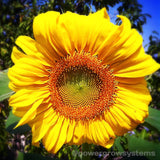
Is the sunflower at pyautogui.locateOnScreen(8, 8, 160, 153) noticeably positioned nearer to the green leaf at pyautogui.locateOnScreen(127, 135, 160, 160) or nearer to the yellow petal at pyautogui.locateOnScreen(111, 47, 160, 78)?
the yellow petal at pyautogui.locateOnScreen(111, 47, 160, 78)

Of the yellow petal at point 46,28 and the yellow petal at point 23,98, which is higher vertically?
the yellow petal at point 46,28

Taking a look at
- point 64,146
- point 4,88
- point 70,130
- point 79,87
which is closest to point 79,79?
point 79,87

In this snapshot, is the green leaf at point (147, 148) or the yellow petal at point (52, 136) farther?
the yellow petal at point (52, 136)

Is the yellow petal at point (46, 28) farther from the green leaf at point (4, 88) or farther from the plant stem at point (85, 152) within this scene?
the plant stem at point (85, 152)

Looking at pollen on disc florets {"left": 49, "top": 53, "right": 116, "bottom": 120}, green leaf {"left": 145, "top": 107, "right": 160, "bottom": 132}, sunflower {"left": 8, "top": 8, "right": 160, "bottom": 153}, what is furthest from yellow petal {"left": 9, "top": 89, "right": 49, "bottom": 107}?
green leaf {"left": 145, "top": 107, "right": 160, "bottom": 132}

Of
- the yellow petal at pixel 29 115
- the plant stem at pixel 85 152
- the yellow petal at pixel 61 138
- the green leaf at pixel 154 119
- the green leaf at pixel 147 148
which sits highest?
the yellow petal at pixel 29 115

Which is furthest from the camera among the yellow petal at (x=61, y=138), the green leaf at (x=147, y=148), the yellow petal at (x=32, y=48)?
the yellow petal at (x=61, y=138)

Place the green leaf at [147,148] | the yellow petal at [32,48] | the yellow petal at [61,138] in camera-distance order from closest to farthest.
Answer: the green leaf at [147,148]
the yellow petal at [32,48]
the yellow petal at [61,138]

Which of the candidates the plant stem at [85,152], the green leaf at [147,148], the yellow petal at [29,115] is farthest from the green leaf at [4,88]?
the green leaf at [147,148]
